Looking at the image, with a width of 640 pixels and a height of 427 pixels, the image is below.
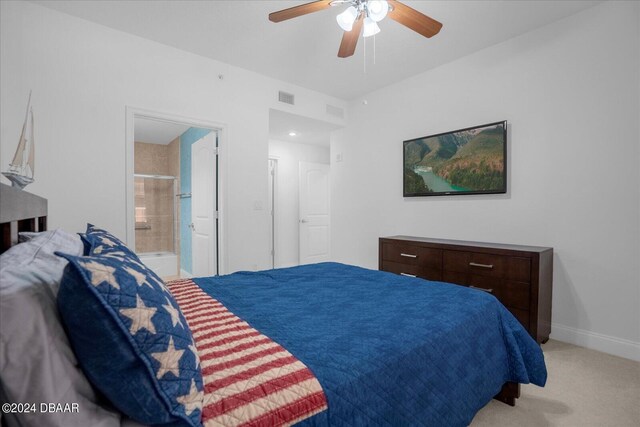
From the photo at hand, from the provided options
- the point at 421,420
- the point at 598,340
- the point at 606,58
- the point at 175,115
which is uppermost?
the point at 606,58

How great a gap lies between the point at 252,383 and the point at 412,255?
263cm

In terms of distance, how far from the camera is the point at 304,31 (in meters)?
2.86

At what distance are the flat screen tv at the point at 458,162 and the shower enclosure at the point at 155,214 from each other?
4.18m

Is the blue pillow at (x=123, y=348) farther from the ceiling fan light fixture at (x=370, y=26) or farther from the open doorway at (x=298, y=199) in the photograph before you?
the open doorway at (x=298, y=199)

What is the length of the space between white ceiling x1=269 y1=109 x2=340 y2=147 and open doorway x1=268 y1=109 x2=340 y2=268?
2cm

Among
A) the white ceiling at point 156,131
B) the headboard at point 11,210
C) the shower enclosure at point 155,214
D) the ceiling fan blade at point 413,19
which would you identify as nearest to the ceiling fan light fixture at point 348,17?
the ceiling fan blade at point 413,19

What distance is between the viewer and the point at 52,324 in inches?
25.7

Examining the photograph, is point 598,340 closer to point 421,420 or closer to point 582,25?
point 421,420

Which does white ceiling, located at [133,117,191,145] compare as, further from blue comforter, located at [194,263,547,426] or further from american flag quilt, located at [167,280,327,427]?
american flag quilt, located at [167,280,327,427]

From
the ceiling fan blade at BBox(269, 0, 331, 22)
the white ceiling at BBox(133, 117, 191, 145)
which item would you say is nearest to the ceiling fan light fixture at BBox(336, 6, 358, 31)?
the ceiling fan blade at BBox(269, 0, 331, 22)

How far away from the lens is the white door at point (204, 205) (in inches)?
143

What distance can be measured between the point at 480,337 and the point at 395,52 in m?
2.83

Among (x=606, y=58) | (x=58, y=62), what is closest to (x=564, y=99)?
(x=606, y=58)

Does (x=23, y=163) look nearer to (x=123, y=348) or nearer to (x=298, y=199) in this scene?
(x=123, y=348)
